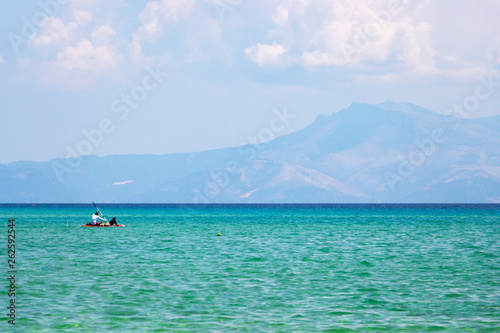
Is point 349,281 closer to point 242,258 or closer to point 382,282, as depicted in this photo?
point 382,282

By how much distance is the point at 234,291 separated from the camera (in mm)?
31875

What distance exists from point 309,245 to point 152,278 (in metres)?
26.1

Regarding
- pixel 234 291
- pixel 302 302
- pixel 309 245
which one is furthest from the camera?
pixel 309 245

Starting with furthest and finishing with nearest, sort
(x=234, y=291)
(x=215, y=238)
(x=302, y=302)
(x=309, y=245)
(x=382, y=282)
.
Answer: (x=215, y=238) → (x=309, y=245) → (x=382, y=282) → (x=234, y=291) → (x=302, y=302)

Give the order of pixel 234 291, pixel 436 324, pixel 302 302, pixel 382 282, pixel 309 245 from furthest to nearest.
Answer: pixel 309 245, pixel 382 282, pixel 234 291, pixel 302 302, pixel 436 324

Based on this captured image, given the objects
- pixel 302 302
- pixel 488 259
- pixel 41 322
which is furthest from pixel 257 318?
pixel 488 259

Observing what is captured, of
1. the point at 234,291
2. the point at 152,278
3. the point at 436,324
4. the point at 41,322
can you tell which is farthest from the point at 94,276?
the point at 436,324

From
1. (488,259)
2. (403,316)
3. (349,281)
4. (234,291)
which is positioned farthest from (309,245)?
(403,316)

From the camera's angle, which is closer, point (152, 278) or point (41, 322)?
point (41, 322)

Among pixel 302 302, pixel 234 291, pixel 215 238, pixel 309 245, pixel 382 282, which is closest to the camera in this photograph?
pixel 302 302

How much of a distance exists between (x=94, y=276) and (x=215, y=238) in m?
34.7

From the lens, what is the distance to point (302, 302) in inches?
1133

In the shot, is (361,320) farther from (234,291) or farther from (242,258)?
(242,258)

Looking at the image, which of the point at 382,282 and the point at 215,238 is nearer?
the point at 382,282
